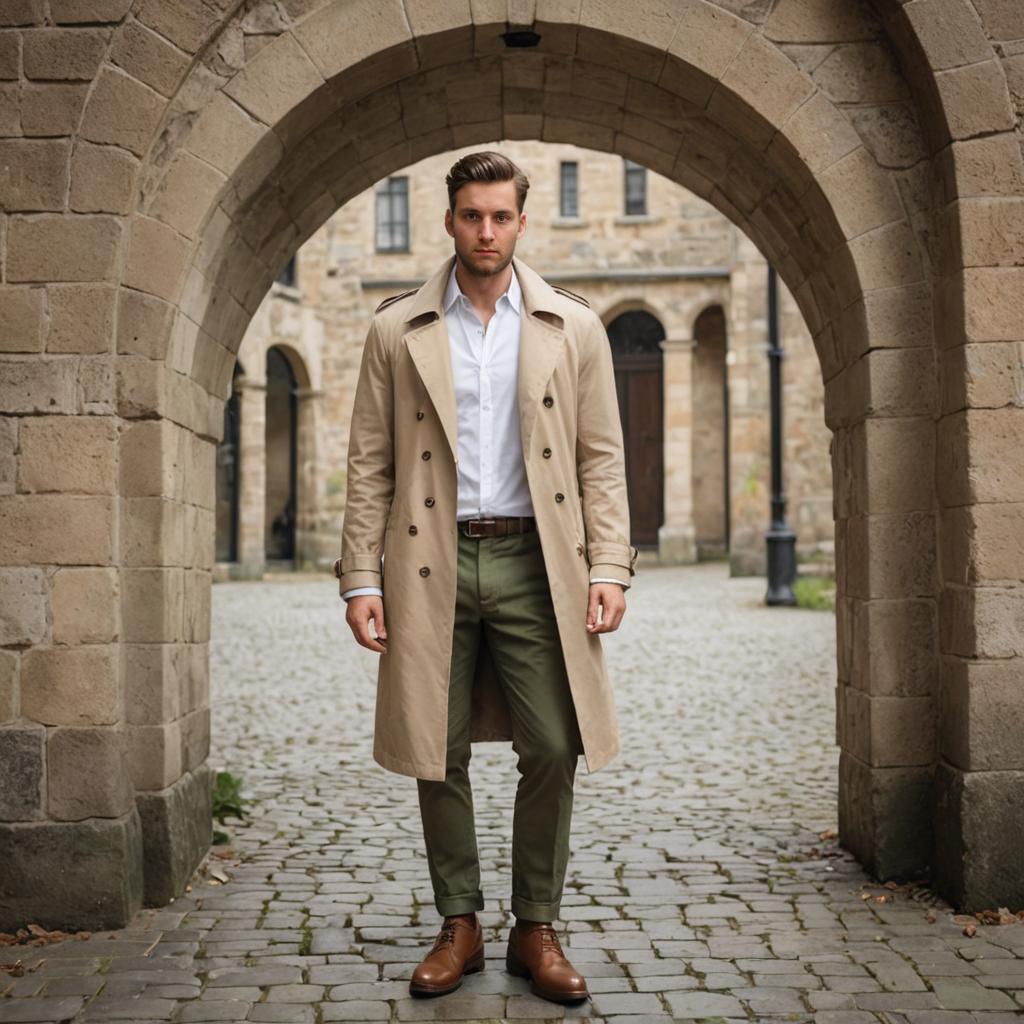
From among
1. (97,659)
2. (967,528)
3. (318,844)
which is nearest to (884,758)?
(967,528)

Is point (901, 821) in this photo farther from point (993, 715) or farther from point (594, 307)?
point (594, 307)

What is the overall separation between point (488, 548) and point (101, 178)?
78.2 inches

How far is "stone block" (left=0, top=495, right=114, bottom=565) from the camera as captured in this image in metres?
4.55

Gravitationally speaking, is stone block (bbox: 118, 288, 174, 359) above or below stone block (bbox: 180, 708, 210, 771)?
above

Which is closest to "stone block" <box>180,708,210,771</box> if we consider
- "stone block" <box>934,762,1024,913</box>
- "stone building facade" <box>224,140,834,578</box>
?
"stone block" <box>934,762,1024,913</box>

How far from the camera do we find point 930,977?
153 inches

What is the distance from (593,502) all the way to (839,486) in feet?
6.49

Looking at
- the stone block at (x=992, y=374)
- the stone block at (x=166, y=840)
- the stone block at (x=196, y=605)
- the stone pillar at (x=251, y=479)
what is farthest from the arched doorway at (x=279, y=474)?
the stone block at (x=992, y=374)

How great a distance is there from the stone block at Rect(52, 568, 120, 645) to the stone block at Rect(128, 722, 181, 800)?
1.27 ft

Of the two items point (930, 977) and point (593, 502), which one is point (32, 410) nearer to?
point (593, 502)

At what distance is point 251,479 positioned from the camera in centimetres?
2305

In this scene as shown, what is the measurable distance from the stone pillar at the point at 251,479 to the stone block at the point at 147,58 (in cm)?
1854

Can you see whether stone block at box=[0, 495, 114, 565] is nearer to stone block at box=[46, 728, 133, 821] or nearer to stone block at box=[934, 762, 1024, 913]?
stone block at box=[46, 728, 133, 821]

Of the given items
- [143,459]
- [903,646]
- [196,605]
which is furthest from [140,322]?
[903,646]
